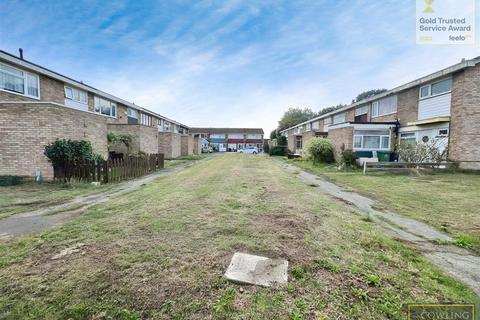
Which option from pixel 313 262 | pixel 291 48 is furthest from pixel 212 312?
pixel 291 48

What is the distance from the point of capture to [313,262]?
3.15 meters

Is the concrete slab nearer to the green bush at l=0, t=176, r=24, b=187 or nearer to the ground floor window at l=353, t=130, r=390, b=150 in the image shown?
the green bush at l=0, t=176, r=24, b=187

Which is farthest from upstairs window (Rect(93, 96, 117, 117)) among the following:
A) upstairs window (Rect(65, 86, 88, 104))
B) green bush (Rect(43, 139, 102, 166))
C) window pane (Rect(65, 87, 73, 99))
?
green bush (Rect(43, 139, 102, 166))

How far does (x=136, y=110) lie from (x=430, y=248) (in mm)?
30724

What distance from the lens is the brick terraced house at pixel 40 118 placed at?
9320mm

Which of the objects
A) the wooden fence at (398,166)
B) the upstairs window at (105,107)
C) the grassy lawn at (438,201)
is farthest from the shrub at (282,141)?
the grassy lawn at (438,201)

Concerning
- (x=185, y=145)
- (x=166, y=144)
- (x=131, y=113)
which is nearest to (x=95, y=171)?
(x=166, y=144)

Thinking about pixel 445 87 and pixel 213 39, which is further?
pixel 213 39

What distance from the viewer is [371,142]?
698 inches

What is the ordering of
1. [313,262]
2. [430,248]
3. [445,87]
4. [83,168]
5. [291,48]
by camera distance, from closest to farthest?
[313,262]
[430,248]
[83,168]
[445,87]
[291,48]

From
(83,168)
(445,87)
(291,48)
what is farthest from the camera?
(291,48)

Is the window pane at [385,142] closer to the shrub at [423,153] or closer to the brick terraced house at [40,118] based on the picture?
the shrub at [423,153]

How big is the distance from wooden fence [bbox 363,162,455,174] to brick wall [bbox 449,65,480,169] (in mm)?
937

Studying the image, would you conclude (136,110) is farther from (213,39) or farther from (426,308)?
(426,308)
